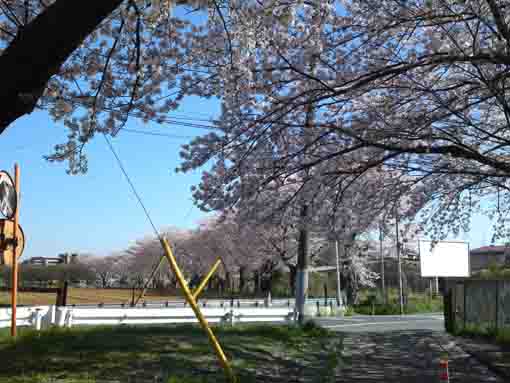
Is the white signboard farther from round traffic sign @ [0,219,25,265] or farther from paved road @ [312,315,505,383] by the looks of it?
round traffic sign @ [0,219,25,265]

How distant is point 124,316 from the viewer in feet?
59.9

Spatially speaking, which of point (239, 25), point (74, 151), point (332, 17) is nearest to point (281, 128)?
point (332, 17)

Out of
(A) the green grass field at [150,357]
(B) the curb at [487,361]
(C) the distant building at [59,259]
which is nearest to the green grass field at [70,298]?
(A) the green grass field at [150,357]

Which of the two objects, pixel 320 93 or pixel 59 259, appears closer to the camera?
pixel 320 93

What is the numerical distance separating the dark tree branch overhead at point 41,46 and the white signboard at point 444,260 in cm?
3128

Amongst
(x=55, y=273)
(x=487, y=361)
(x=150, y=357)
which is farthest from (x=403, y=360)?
(x=55, y=273)

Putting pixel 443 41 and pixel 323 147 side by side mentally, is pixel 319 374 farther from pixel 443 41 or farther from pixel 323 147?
pixel 443 41

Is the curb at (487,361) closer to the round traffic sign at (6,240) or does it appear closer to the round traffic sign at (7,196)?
the round traffic sign at (6,240)

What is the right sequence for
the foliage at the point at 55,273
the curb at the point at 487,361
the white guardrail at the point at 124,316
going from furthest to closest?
1. the foliage at the point at 55,273
2. the white guardrail at the point at 124,316
3. the curb at the point at 487,361

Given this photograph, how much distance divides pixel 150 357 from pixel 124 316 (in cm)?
895

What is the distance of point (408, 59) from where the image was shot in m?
10.2

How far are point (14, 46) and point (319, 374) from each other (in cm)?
785

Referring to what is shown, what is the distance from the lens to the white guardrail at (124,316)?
14547mm

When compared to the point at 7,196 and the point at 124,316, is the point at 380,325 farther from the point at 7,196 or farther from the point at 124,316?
the point at 7,196
